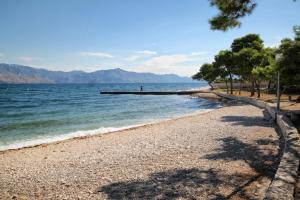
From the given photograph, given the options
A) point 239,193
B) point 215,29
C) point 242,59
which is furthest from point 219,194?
point 242,59

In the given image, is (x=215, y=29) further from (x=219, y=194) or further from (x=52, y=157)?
(x=52, y=157)

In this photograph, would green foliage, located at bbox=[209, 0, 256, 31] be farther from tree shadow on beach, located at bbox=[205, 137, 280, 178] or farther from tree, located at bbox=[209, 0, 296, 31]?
tree shadow on beach, located at bbox=[205, 137, 280, 178]

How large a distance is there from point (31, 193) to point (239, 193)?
20.1 ft

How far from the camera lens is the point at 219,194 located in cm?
762

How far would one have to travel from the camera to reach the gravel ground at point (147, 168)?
8.18 m

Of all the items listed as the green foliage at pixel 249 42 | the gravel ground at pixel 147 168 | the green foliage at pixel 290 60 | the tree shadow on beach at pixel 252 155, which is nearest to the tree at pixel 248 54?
the green foliage at pixel 249 42

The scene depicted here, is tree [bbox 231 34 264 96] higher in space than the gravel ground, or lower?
higher

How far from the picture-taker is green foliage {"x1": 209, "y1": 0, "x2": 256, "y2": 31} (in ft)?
40.1

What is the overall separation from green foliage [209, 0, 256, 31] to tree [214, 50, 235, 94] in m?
47.6

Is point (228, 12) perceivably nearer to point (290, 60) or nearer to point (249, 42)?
point (290, 60)

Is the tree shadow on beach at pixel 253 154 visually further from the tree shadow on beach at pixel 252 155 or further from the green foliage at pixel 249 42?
the green foliage at pixel 249 42

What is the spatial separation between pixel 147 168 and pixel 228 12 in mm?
7636

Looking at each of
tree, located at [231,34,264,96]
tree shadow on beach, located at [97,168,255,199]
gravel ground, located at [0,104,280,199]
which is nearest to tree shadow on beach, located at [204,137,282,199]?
gravel ground, located at [0,104,280,199]

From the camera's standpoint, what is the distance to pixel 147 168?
34.3ft
